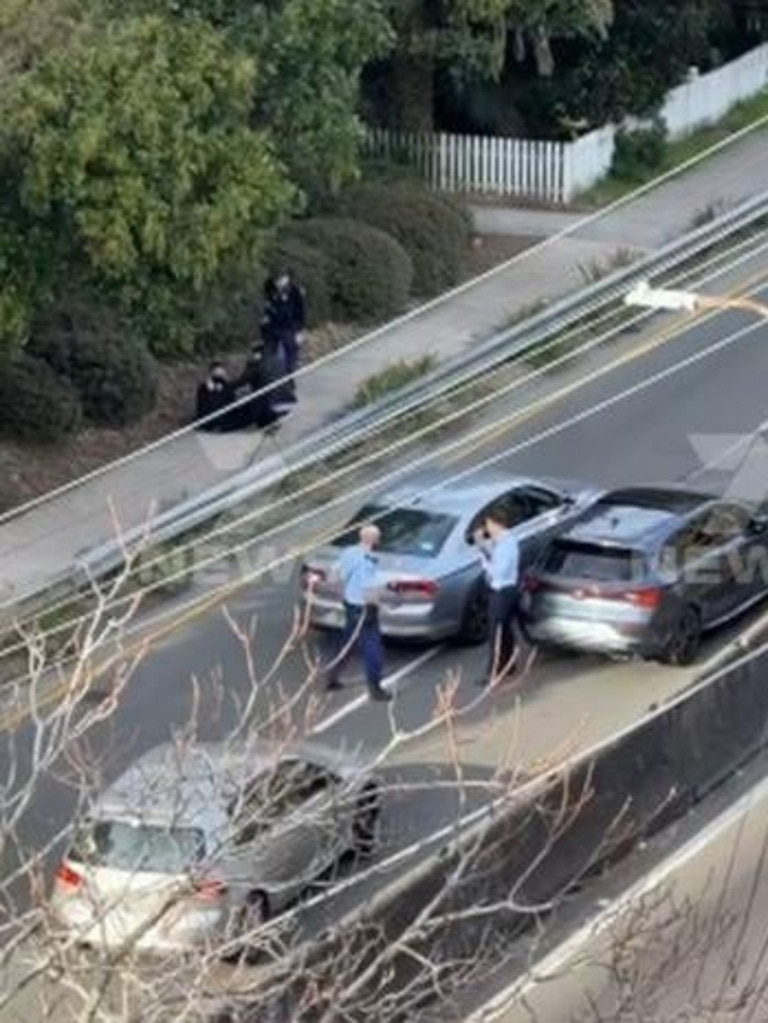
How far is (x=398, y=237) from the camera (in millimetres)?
36375

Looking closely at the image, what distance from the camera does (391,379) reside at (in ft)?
104

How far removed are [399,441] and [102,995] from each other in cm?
2061

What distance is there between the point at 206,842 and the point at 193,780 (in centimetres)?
98

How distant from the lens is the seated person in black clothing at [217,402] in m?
30.0

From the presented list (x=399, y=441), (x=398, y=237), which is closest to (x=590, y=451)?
(x=399, y=441)

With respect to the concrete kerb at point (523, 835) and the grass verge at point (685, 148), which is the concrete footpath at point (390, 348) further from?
the concrete kerb at point (523, 835)

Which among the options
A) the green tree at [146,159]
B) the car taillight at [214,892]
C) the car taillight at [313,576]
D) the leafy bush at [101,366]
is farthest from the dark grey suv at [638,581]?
the leafy bush at [101,366]

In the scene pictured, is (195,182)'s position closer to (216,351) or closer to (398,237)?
(216,351)

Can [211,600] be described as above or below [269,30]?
below

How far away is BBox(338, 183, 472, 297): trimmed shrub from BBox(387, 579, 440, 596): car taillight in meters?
13.1

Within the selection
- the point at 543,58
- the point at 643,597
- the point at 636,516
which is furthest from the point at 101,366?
the point at 543,58

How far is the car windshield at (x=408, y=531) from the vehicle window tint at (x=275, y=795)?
259 inches

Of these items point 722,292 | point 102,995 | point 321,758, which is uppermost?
point 102,995

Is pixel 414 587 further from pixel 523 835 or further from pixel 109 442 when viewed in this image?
pixel 109 442
